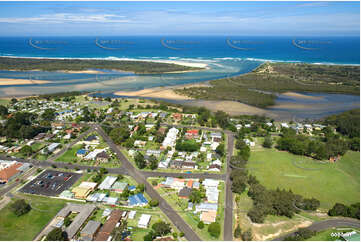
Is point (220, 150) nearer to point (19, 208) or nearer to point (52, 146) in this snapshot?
point (19, 208)

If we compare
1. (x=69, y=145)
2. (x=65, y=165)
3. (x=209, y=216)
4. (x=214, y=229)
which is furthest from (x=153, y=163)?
(x=69, y=145)

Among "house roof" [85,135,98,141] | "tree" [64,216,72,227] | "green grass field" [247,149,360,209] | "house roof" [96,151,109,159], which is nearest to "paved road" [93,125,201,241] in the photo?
"house roof" [96,151,109,159]

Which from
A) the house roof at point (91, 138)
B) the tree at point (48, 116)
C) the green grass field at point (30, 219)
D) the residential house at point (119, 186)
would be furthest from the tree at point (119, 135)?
the tree at point (48, 116)

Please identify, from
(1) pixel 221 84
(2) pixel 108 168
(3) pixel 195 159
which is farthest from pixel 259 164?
(1) pixel 221 84

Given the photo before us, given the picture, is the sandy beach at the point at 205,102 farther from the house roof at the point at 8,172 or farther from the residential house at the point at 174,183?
the house roof at the point at 8,172

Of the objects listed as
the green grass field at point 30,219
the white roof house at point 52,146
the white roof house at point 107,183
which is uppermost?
the white roof house at point 52,146

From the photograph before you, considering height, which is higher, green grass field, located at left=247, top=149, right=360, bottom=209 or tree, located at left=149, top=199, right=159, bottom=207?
green grass field, located at left=247, top=149, right=360, bottom=209

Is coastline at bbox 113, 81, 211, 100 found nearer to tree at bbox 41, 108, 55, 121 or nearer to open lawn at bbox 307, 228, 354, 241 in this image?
tree at bbox 41, 108, 55, 121
